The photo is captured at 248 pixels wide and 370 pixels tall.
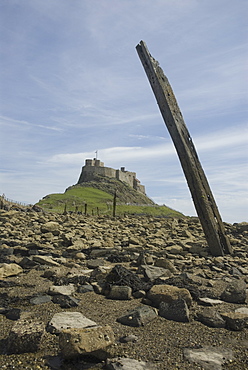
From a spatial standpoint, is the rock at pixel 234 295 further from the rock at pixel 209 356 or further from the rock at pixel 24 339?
the rock at pixel 24 339

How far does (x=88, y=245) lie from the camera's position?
25.6 feet

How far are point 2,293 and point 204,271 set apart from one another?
353 centimetres

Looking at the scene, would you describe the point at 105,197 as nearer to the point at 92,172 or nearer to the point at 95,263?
the point at 92,172

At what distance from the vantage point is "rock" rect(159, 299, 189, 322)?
3527 mm

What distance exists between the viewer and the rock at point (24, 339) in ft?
8.53

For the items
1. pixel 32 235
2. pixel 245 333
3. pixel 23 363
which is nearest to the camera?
pixel 23 363

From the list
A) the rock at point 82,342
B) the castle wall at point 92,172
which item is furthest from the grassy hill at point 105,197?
the rock at point 82,342

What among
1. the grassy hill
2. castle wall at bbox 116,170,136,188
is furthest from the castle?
the grassy hill

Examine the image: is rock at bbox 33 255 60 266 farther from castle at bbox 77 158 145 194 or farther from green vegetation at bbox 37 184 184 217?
castle at bbox 77 158 145 194

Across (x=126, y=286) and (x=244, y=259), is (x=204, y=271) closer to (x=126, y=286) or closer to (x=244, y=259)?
(x=244, y=259)

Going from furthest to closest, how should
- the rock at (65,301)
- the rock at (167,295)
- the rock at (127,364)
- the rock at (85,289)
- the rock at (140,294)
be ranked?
the rock at (85,289), the rock at (140,294), the rock at (167,295), the rock at (65,301), the rock at (127,364)

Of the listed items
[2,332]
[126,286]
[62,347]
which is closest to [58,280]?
[126,286]

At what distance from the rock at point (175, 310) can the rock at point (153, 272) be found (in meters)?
1.20

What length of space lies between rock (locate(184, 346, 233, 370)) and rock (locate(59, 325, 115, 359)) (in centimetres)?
70
